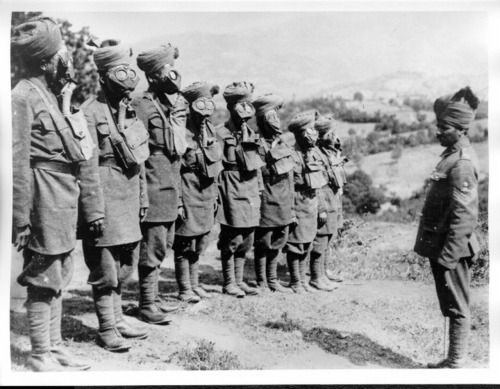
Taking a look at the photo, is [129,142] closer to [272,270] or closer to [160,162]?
[160,162]

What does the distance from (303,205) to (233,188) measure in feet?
2.56

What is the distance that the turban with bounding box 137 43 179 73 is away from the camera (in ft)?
18.2

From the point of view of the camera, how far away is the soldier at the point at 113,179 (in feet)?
16.9

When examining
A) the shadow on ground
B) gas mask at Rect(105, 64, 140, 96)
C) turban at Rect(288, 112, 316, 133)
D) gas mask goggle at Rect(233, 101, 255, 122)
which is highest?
gas mask at Rect(105, 64, 140, 96)

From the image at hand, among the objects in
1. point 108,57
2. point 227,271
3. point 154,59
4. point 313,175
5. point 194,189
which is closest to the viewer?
point 108,57

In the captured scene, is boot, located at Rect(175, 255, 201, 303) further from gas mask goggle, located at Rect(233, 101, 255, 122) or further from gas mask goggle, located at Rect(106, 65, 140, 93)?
gas mask goggle, located at Rect(106, 65, 140, 93)

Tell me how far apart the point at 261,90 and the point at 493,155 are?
7.28ft

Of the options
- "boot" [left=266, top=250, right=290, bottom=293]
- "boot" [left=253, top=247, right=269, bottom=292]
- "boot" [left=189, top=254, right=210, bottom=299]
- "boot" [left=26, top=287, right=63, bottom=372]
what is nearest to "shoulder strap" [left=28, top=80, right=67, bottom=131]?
"boot" [left=26, top=287, right=63, bottom=372]

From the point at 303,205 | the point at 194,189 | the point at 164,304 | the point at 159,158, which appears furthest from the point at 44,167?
the point at 303,205

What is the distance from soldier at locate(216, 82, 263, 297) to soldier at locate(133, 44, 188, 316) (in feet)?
2.02

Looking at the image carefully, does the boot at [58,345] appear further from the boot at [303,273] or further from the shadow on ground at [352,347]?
the boot at [303,273]

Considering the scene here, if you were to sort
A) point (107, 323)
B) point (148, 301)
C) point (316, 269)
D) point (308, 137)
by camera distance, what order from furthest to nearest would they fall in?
point (316, 269) < point (308, 137) < point (148, 301) < point (107, 323)

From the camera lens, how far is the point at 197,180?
19.5ft

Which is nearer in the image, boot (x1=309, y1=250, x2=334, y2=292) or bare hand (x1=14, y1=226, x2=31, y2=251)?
bare hand (x1=14, y1=226, x2=31, y2=251)
